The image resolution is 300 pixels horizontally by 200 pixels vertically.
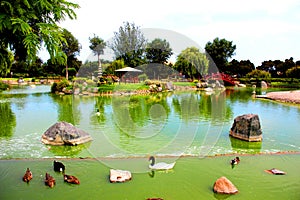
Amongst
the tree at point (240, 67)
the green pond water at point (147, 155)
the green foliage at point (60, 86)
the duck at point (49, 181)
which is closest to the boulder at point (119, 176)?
the green pond water at point (147, 155)

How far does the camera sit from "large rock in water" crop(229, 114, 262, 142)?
36.7 feet

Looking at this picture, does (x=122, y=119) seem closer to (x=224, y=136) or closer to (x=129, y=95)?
(x=224, y=136)

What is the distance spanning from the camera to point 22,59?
6.28 metres

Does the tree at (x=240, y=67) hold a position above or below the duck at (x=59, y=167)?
above

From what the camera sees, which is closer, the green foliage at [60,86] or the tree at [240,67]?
the green foliage at [60,86]

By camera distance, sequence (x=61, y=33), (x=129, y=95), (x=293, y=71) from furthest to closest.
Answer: (x=293, y=71) → (x=129, y=95) → (x=61, y=33)

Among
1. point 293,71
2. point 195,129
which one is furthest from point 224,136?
point 293,71

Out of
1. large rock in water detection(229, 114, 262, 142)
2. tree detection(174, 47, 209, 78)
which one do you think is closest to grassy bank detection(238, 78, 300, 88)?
tree detection(174, 47, 209, 78)

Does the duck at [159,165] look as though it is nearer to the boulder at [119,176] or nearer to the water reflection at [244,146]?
the boulder at [119,176]

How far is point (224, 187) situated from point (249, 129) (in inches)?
197

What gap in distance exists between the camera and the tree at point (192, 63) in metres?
40.3

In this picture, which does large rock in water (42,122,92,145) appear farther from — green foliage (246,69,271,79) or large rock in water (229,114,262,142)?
green foliage (246,69,271,79)

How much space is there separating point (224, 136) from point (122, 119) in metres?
5.88

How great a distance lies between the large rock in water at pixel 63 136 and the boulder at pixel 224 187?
5.36m
